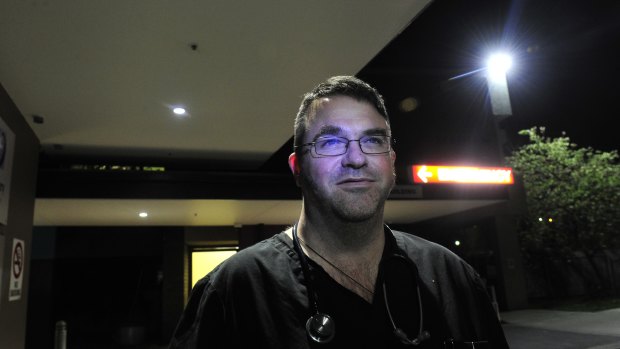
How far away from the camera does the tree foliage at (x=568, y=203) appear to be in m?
17.4

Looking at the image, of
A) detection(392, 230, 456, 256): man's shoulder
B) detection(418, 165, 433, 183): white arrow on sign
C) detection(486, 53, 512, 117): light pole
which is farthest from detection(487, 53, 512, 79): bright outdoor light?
detection(392, 230, 456, 256): man's shoulder

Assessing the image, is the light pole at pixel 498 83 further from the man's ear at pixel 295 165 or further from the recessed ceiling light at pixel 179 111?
the man's ear at pixel 295 165

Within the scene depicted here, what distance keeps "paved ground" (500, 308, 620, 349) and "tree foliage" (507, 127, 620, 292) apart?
439cm

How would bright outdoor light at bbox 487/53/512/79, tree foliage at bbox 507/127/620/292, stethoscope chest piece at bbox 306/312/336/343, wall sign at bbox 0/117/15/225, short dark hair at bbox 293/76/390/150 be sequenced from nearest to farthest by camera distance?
stethoscope chest piece at bbox 306/312/336/343
short dark hair at bbox 293/76/390/150
wall sign at bbox 0/117/15/225
bright outdoor light at bbox 487/53/512/79
tree foliage at bbox 507/127/620/292

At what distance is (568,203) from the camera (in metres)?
17.6

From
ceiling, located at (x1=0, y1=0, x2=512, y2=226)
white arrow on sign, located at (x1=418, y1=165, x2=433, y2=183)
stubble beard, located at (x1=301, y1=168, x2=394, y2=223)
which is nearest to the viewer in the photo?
stubble beard, located at (x1=301, y1=168, x2=394, y2=223)

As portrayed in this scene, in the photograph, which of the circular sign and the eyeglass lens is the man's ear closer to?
the eyeglass lens

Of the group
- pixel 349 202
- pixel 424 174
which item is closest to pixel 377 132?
pixel 349 202

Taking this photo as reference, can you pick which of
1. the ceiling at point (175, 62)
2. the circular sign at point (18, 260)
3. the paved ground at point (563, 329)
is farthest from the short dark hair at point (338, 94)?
the paved ground at point (563, 329)

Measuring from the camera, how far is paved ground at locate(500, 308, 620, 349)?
9.01 meters

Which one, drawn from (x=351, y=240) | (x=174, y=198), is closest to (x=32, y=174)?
(x=174, y=198)

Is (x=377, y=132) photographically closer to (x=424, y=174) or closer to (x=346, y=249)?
(x=346, y=249)

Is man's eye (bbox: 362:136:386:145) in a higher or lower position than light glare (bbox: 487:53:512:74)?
lower

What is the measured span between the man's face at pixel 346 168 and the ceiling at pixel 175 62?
3.09m
